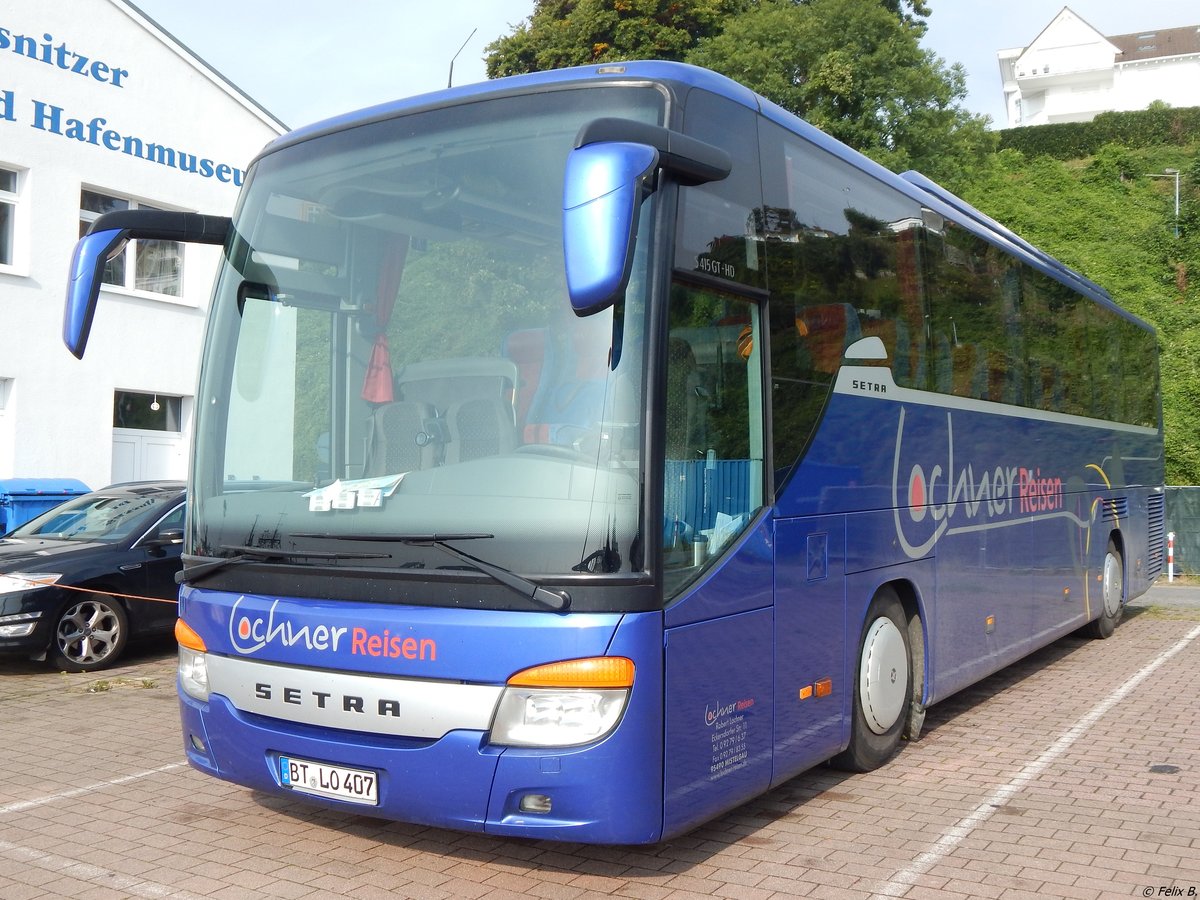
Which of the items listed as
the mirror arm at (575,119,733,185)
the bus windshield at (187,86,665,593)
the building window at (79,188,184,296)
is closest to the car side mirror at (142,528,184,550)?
the bus windshield at (187,86,665,593)

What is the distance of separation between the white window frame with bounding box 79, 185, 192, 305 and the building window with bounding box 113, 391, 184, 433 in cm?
166

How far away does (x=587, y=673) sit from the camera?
432 cm

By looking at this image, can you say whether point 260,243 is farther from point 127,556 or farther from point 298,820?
point 127,556

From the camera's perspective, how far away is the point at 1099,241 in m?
41.1

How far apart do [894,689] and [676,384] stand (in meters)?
3.02

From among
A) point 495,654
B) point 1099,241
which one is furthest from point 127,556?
point 1099,241

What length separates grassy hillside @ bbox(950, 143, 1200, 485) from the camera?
28781 mm

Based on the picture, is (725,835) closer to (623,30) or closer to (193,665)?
(193,665)

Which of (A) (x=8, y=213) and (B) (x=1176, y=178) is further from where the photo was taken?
(B) (x=1176, y=178)

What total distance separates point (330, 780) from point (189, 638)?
1069mm

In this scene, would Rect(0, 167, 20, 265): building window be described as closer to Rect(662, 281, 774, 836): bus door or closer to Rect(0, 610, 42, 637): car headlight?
Rect(0, 610, 42, 637): car headlight

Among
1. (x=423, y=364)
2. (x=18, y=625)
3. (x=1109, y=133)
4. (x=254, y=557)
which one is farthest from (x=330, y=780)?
(x=1109, y=133)

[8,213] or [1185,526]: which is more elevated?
[8,213]

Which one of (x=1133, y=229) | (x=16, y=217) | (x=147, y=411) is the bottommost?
(x=147, y=411)
